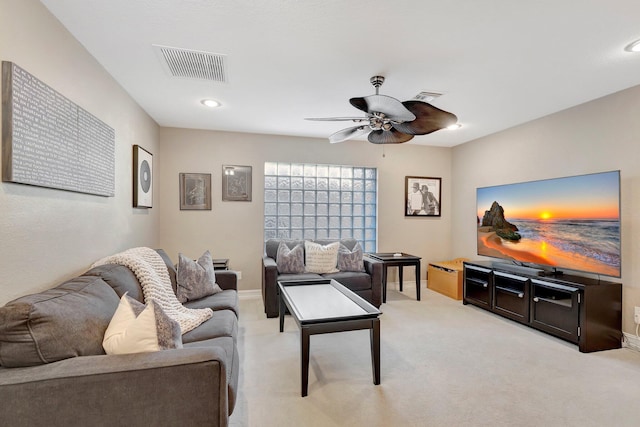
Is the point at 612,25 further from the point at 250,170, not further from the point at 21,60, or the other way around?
the point at 250,170

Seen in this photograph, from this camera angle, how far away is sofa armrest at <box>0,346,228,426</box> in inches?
40.9

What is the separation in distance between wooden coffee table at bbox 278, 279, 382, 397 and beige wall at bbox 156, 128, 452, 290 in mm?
1709

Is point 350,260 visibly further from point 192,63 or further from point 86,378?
point 86,378

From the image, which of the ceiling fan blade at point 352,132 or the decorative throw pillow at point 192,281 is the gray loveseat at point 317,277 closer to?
the decorative throw pillow at point 192,281

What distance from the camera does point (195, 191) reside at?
13.9 feet

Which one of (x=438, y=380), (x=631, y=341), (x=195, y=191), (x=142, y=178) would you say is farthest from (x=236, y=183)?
(x=631, y=341)

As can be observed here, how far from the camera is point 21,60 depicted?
1516 millimetres

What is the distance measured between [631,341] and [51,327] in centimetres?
424

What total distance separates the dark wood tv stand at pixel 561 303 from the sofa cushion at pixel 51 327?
3603mm

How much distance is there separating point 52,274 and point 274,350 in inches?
67.2

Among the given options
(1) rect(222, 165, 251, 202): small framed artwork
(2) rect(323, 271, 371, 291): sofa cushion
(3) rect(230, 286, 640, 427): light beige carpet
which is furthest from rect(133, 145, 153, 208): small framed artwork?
(2) rect(323, 271, 371, 291): sofa cushion

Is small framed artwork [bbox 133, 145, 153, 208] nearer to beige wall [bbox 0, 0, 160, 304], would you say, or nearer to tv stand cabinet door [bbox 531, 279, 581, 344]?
beige wall [bbox 0, 0, 160, 304]

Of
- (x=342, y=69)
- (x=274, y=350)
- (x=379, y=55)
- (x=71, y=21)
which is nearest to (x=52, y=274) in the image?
(x=71, y=21)

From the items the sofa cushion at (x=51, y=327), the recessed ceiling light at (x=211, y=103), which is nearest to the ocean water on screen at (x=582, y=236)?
the recessed ceiling light at (x=211, y=103)
